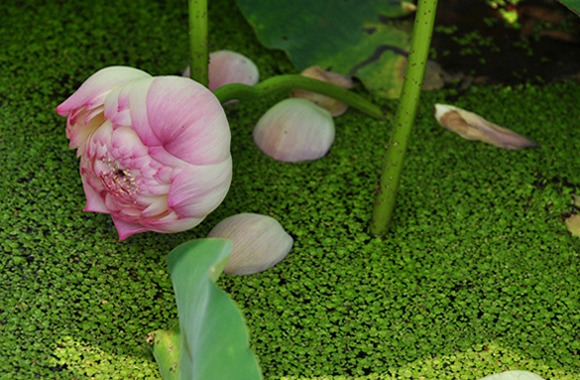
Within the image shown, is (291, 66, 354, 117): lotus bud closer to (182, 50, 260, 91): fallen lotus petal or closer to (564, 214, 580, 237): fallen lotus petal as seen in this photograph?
(182, 50, 260, 91): fallen lotus petal

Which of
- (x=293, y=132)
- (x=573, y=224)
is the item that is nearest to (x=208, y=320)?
(x=293, y=132)

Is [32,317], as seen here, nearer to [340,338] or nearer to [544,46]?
[340,338]

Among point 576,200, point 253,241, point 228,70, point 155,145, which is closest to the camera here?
point 155,145

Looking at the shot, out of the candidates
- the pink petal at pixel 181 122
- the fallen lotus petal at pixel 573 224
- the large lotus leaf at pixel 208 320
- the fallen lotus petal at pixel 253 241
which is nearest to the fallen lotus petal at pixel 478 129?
the fallen lotus petal at pixel 573 224

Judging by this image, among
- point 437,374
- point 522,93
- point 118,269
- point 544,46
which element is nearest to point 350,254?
point 437,374

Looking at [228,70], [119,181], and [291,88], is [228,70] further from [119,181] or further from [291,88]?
[119,181]

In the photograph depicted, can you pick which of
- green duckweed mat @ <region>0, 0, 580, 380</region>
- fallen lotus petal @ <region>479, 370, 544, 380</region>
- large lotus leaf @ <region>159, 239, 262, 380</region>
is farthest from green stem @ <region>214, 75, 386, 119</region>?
fallen lotus petal @ <region>479, 370, 544, 380</region>
